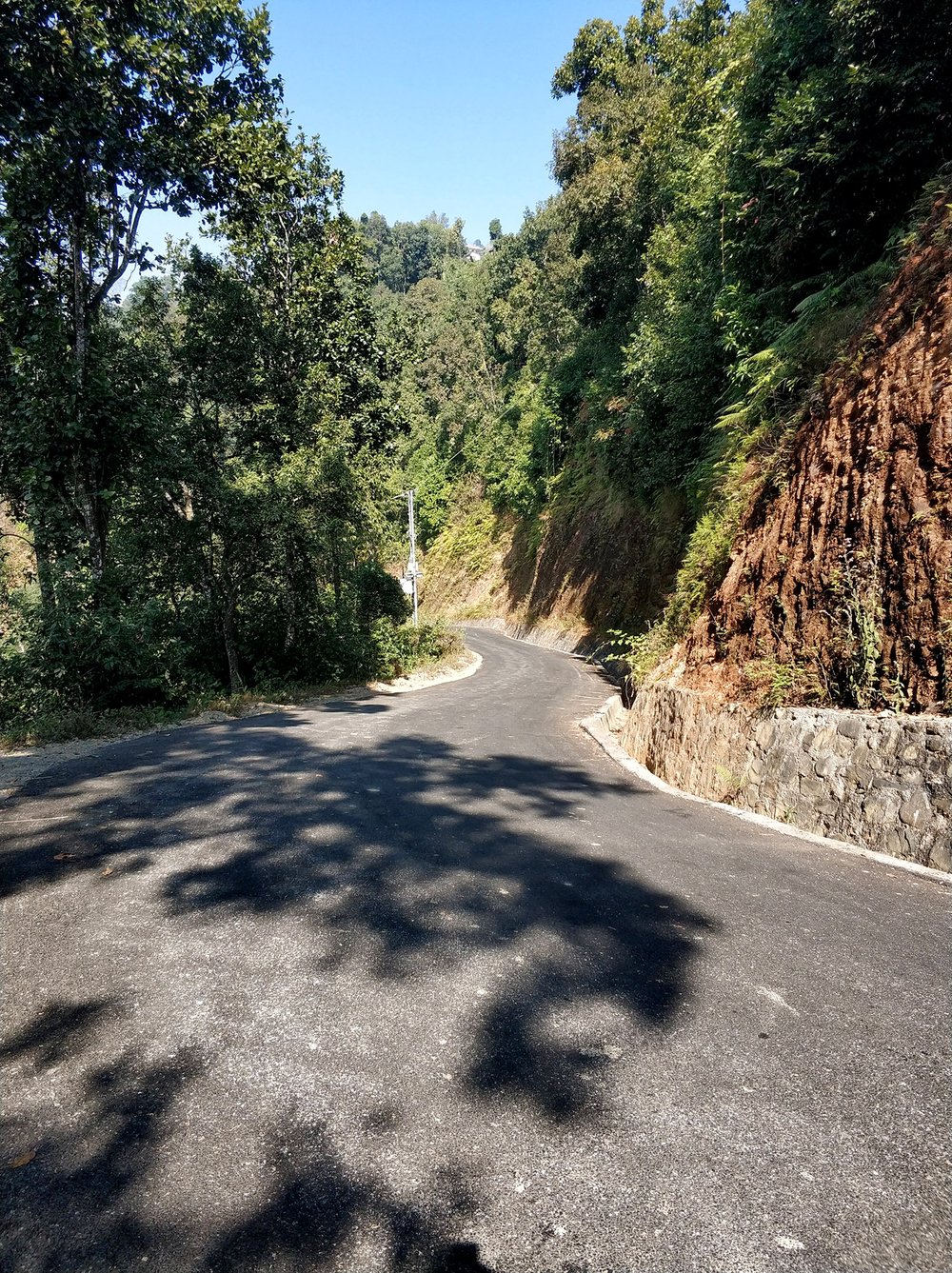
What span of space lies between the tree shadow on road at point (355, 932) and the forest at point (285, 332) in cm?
381

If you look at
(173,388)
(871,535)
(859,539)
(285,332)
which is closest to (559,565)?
(285,332)

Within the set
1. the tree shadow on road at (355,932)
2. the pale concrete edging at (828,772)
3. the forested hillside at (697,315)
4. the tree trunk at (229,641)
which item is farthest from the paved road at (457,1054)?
the tree trunk at (229,641)

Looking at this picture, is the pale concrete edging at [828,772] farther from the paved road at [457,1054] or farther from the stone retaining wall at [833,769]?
the paved road at [457,1054]

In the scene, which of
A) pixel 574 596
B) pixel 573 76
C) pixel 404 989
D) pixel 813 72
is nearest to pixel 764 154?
pixel 813 72

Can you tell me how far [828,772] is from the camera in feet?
19.3

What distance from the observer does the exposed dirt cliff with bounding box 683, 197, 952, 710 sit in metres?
5.89

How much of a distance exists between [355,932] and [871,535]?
6158 mm

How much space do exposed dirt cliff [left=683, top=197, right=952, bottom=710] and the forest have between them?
1.58ft

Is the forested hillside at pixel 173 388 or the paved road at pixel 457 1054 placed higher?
the forested hillside at pixel 173 388

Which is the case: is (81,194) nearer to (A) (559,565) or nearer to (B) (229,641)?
(B) (229,641)

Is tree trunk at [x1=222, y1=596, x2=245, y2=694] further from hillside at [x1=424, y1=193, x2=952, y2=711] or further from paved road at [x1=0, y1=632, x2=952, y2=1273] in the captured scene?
paved road at [x1=0, y1=632, x2=952, y2=1273]

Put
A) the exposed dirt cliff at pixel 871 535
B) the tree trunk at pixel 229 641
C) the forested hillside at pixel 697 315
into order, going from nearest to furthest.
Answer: the exposed dirt cliff at pixel 871 535
the forested hillside at pixel 697 315
the tree trunk at pixel 229 641

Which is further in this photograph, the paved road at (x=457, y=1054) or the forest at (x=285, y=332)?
the forest at (x=285, y=332)

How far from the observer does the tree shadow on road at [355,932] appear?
1.78 m
